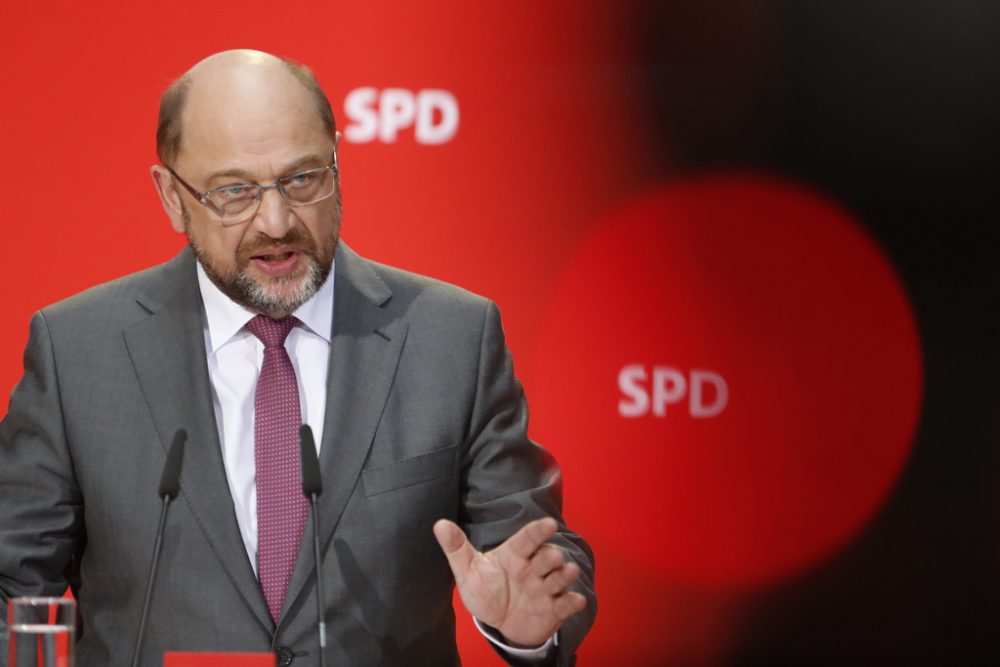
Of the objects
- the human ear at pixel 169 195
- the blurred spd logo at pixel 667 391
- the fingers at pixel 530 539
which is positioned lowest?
the blurred spd logo at pixel 667 391

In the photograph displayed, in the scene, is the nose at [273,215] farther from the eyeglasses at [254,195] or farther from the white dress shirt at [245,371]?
the white dress shirt at [245,371]

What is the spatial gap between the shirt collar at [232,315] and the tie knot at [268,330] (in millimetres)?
15

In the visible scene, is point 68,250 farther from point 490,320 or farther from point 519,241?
point 490,320

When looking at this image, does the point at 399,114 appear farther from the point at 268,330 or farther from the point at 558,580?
the point at 558,580

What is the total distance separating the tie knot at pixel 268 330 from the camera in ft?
6.86

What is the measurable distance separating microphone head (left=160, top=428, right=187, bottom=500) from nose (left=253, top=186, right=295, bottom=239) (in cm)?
47

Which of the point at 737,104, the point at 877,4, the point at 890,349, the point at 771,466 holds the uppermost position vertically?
the point at 877,4

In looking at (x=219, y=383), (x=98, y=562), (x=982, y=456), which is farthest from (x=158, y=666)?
(x=982, y=456)

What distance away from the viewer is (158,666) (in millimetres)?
2002

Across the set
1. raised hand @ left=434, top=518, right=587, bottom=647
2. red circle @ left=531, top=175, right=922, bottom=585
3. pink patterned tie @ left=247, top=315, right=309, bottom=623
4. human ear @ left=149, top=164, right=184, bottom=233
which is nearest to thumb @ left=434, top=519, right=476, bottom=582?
raised hand @ left=434, top=518, right=587, bottom=647

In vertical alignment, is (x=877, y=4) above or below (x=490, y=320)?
above

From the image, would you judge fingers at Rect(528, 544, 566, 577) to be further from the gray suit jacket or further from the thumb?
the gray suit jacket

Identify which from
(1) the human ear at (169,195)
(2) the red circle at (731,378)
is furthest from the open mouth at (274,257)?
(2) the red circle at (731,378)

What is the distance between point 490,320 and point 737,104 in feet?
4.48
